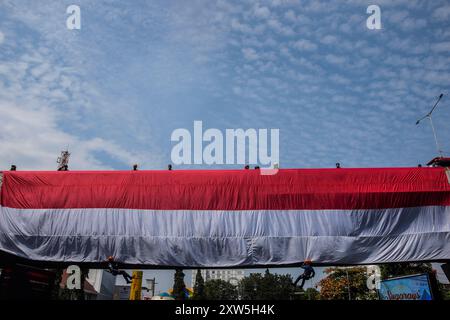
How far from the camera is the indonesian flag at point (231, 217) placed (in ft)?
36.1

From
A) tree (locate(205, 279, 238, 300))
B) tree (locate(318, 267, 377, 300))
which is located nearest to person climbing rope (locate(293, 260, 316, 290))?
tree (locate(318, 267, 377, 300))

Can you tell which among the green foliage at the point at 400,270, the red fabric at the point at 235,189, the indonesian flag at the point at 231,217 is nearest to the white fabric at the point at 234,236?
the indonesian flag at the point at 231,217

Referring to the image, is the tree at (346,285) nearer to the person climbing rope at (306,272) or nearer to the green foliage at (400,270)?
the green foliage at (400,270)

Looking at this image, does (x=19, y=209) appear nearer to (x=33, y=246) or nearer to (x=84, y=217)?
(x=33, y=246)

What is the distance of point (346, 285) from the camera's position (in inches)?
1934

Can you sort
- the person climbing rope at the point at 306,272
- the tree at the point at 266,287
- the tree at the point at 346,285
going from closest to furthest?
the person climbing rope at the point at 306,272
the tree at the point at 346,285
the tree at the point at 266,287

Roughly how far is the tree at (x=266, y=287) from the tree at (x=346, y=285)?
56668 millimetres

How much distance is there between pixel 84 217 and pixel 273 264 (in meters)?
6.48

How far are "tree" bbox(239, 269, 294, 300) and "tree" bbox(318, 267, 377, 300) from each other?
56668mm

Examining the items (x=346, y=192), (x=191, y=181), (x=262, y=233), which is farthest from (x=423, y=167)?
(x=191, y=181)

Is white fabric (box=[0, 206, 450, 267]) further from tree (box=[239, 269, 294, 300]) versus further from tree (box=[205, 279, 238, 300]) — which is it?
tree (box=[205, 279, 238, 300])

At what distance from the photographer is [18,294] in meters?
10.4

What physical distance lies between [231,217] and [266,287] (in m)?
107

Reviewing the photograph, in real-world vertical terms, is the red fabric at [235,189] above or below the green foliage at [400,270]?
above
